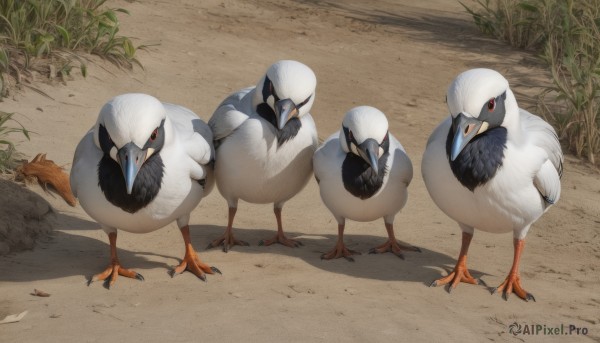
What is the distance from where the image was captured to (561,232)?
7.02 m

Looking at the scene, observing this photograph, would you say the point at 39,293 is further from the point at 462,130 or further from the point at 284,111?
the point at 462,130

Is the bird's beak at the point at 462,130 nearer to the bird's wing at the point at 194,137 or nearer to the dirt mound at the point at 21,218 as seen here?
the bird's wing at the point at 194,137

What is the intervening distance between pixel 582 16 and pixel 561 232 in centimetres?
420

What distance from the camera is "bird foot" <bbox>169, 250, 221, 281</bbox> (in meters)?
5.87

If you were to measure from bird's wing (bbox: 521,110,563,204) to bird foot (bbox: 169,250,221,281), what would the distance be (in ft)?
6.56

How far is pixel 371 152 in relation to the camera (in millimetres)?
5719

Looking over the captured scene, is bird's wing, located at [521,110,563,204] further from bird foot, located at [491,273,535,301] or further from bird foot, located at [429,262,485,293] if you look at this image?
bird foot, located at [429,262,485,293]

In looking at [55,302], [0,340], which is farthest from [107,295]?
[0,340]

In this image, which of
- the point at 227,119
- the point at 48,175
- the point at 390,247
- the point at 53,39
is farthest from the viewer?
the point at 53,39

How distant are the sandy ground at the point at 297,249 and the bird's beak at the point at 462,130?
90 centimetres

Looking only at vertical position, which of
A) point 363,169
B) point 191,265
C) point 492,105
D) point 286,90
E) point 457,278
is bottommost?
point 191,265

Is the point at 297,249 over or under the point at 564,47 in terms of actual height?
under

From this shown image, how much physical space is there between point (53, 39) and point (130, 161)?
4.17m

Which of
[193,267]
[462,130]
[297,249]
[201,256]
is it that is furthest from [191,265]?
[462,130]
